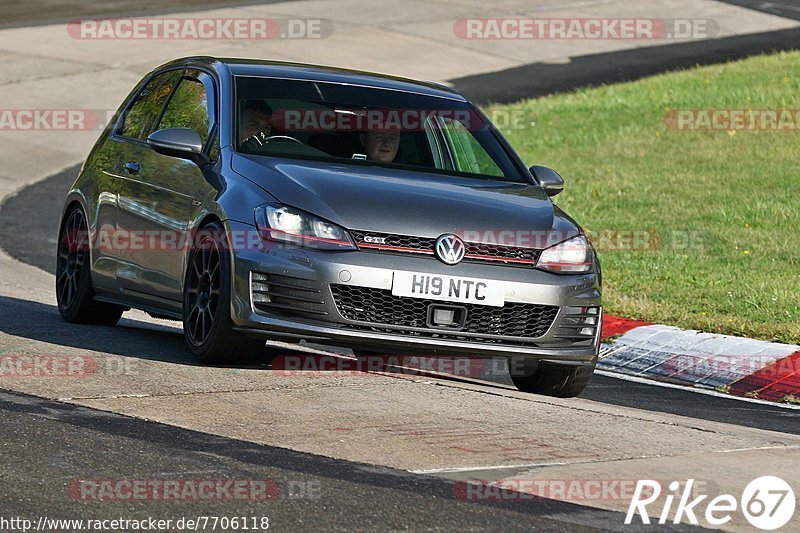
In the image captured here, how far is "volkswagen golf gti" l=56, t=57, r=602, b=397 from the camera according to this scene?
7641 millimetres

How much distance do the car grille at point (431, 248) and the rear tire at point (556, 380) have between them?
815mm

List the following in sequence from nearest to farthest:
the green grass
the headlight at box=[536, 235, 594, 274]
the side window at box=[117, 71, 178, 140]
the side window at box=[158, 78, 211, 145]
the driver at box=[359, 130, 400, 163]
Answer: the headlight at box=[536, 235, 594, 274], the driver at box=[359, 130, 400, 163], the side window at box=[158, 78, 211, 145], the side window at box=[117, 71, 178, 140], the green grass

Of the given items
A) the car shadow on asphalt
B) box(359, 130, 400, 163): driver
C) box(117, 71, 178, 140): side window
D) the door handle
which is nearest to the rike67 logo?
the car shadow on asphalt

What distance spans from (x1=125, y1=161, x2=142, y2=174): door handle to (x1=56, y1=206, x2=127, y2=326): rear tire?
0.71m

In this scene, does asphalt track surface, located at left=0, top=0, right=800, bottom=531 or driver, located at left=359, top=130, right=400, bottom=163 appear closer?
asphalt track surface, located at left=0, top=0, right=800, bottom=531

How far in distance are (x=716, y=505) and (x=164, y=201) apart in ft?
13.2

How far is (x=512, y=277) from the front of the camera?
7777 millimetres

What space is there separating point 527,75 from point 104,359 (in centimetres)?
1812

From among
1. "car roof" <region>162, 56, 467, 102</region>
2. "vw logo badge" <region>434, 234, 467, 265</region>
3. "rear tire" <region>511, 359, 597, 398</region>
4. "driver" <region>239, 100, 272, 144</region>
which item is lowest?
"rear tire" <region>511, 359, 597, 398</region>

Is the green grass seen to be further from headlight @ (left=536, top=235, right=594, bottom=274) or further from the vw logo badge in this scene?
the vw logo badge

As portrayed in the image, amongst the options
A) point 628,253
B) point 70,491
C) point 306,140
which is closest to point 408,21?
point 628,253

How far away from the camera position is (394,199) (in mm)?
7832

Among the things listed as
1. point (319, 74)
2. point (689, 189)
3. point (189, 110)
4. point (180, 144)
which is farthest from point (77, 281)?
point (689, 189)

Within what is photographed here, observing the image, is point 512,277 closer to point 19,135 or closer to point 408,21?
point 19,135
